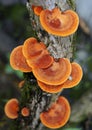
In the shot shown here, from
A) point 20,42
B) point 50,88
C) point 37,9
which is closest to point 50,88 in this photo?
point 50,88

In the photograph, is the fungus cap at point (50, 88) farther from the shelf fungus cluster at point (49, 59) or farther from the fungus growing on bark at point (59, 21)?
the fungus growing on bark at point (59, 21)

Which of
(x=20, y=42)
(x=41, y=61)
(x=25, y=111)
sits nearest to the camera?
(x=41, y=61)

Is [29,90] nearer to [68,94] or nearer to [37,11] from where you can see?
[37,11]

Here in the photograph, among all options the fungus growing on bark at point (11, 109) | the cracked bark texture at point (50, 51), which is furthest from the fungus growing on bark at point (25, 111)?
the fungus growing on bark at point (11, 109)

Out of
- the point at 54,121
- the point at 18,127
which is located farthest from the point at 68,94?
the point at 54,121

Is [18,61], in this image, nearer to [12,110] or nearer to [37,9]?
[37,9]
